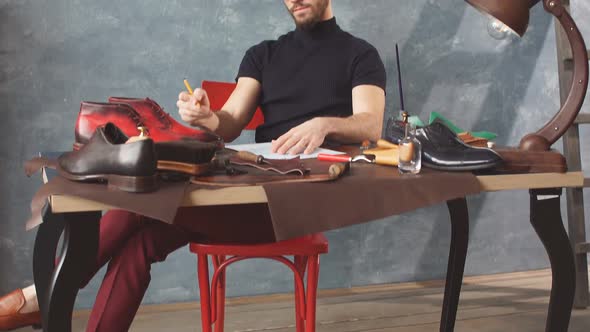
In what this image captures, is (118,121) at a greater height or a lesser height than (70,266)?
greater

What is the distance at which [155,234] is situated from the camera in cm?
A: 152

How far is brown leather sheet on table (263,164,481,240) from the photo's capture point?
105 cm

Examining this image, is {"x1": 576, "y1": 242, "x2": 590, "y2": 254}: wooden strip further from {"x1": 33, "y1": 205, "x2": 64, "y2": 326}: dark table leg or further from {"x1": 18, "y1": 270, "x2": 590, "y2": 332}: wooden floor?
{"x1": 33, "y1": 205, "x2": 64, "y2": 326}: dark table leg

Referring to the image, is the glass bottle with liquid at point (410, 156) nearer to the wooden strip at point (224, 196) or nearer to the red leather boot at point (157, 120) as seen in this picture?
the wooden strip at point (224, 196)

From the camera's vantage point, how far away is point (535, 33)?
3.32 m

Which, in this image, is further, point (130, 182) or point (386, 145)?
point (386, 145)

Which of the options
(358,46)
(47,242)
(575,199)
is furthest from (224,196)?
(575,199)

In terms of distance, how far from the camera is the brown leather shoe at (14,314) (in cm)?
211

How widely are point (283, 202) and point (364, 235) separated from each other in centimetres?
212

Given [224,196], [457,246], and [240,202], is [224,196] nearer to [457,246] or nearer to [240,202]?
[240,202]

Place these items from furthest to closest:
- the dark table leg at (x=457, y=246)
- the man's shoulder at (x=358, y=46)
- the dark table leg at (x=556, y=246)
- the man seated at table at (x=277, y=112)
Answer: the man's shoulder at (x=358, y=46) → the dark table leg at (x=457, y=246) → the man seated at table at (x=277, y=112) → the dark table leg at (x=556, y=246)

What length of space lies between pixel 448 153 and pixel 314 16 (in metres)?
1.27

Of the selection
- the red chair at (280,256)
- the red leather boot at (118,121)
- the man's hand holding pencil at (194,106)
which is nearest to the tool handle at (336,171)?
the red leather boot at (118,121)

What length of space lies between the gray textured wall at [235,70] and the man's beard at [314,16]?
60 cm
